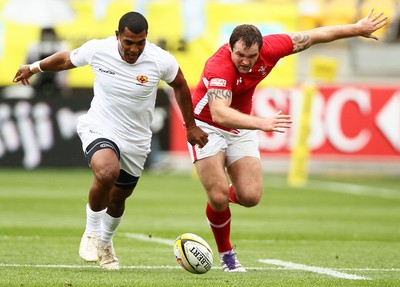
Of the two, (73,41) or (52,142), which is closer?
(52,142)

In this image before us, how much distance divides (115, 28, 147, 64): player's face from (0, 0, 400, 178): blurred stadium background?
16357mm

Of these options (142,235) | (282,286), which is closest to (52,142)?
(142,235)

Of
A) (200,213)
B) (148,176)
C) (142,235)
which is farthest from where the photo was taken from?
(148,176)

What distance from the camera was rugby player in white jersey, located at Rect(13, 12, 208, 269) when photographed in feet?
33.3

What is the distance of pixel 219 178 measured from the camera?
10617 millimetres

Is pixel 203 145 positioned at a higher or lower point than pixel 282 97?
higher

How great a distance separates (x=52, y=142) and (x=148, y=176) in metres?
2.66

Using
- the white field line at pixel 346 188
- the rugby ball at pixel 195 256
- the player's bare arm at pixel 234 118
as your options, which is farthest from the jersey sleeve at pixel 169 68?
the white field line at pixel 346 188

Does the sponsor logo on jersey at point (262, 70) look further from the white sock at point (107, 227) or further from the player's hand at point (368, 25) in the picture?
the white sock at point (107, 227)

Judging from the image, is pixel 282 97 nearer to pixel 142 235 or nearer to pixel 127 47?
pixel 142 235

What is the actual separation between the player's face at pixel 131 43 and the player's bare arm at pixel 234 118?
77 centimetres

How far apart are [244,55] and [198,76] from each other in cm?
2207

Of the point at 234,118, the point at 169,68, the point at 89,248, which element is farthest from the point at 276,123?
the point at 89,248

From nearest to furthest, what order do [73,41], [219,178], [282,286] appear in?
1. [282,286]
2. [219,178]
3. [73,41]
